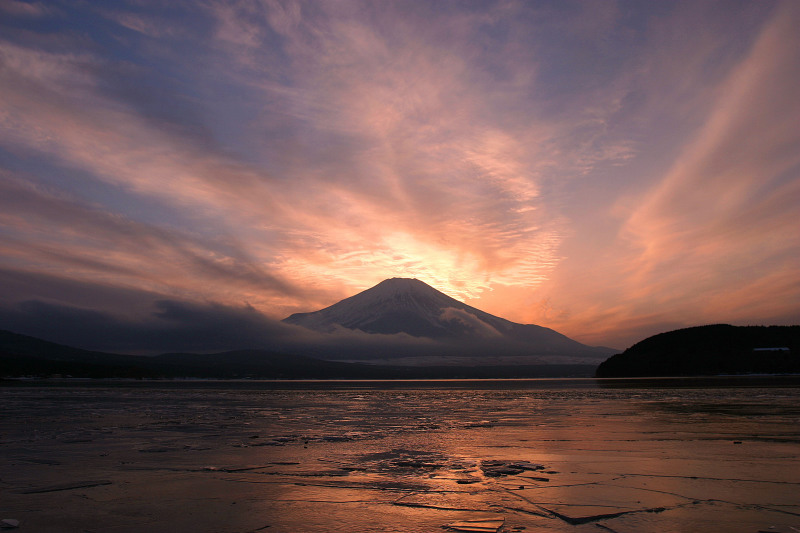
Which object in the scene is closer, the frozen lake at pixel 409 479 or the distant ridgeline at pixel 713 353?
the frozen lake at pixel 409 479

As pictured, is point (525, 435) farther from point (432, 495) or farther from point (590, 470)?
point (432, 495)

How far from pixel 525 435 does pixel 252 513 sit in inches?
490

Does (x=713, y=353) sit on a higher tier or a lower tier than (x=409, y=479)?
higher

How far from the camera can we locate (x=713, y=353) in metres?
145

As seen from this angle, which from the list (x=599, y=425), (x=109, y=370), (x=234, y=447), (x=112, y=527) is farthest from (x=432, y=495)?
(x=109, y=370)

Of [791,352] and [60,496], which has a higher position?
[791,352]

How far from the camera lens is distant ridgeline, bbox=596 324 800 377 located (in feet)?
440

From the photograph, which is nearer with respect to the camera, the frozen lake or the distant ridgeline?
the frozen lake

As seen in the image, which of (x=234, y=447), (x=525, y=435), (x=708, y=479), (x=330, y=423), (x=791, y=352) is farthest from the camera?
(x=791, y=352)

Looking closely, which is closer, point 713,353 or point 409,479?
point 409,479

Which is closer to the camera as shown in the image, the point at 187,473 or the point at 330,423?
the point at 187,473

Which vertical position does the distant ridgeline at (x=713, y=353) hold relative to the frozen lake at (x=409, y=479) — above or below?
above

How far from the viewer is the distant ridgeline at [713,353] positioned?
134 m

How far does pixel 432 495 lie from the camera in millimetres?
9547
